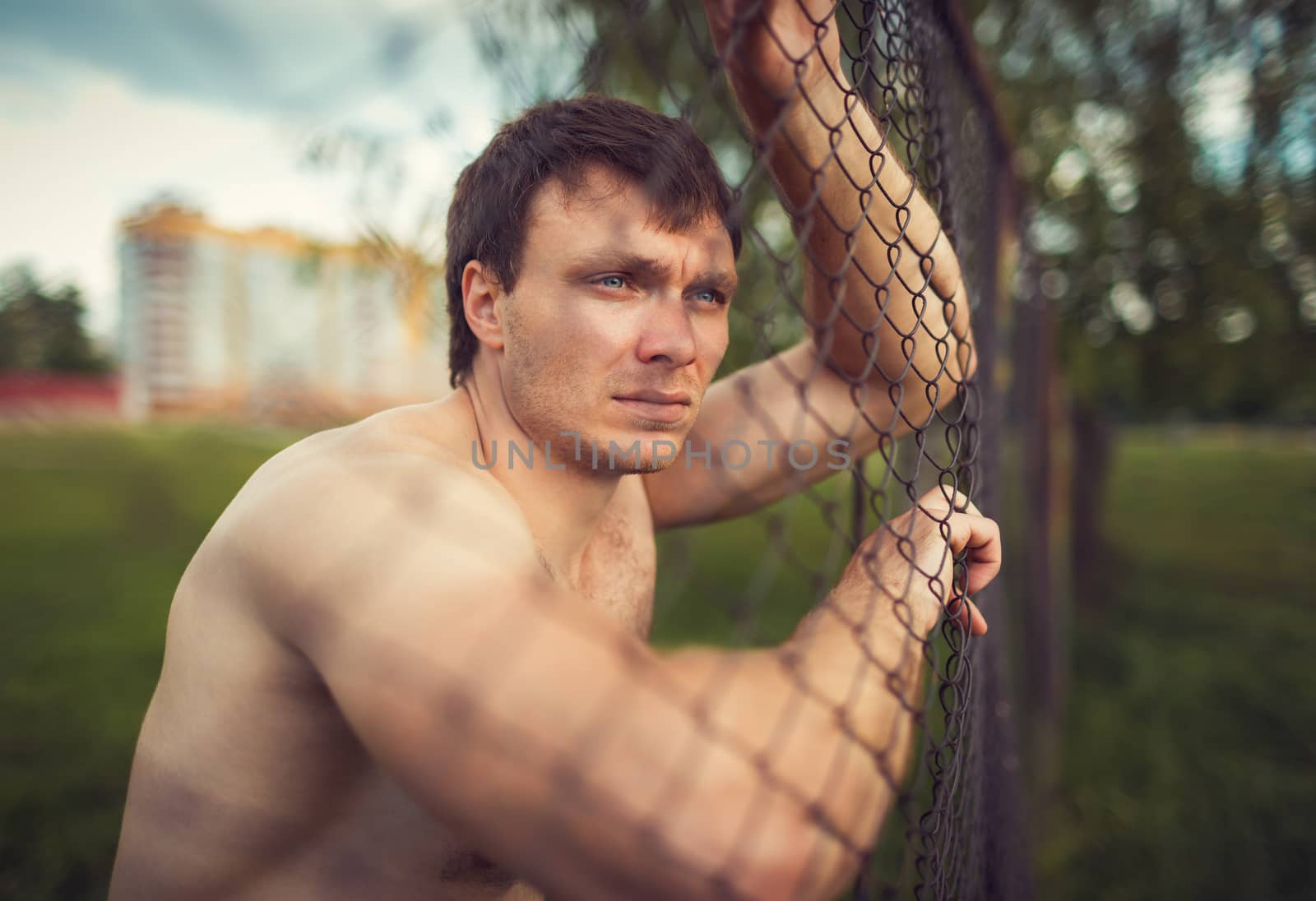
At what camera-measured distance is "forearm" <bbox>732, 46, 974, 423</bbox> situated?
1243mm

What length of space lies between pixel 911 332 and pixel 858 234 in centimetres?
21

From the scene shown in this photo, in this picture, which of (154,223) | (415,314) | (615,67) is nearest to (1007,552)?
(615,67)

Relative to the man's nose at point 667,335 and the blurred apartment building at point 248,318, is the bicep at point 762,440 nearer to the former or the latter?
the man's nose at point 667,335

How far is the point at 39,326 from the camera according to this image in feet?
3.45

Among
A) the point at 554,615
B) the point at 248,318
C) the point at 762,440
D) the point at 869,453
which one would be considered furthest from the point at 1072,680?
the point at 248,318

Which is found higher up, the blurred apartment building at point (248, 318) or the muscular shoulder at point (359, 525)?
the blurred apartment building at point (248, 318)

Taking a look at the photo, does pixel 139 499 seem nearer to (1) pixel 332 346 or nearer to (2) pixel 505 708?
(1) pixel 332 346

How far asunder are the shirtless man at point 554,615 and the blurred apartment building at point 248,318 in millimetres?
178

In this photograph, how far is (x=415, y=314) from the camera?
1184mm

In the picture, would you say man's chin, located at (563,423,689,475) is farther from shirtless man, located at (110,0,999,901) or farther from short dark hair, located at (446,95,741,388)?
short dark hair, located at (446,95,741,388)

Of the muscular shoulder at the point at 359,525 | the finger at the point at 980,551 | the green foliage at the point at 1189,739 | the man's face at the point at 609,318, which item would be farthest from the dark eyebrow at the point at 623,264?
the green foliage at the point at 1189,739

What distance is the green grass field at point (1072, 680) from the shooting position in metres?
1.26

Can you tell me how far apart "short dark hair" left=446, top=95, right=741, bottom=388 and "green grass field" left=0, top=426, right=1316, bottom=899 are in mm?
578

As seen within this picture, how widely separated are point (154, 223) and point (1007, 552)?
467 centimetres
